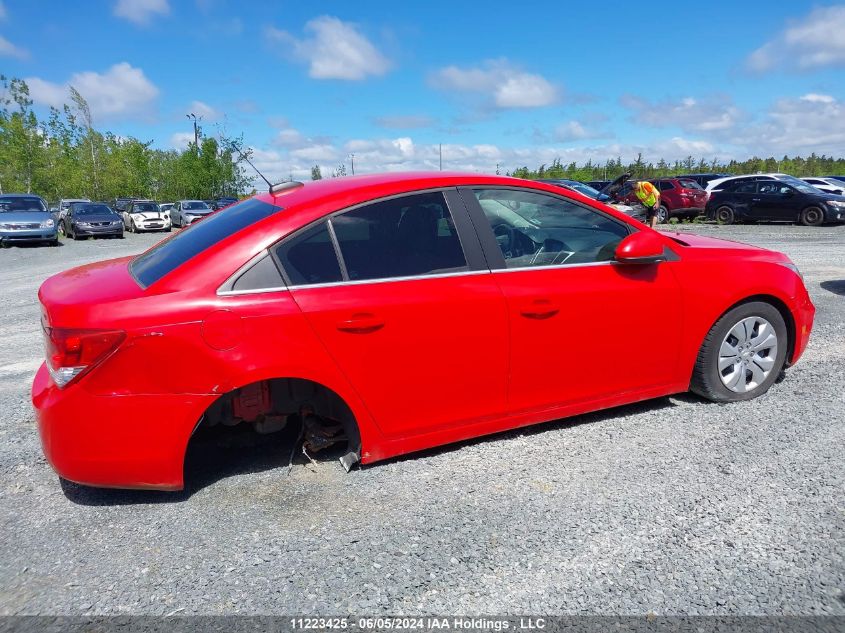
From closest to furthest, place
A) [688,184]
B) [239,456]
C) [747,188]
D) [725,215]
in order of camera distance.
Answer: [239,456]
[747,188]
[725,215]
[688,184]

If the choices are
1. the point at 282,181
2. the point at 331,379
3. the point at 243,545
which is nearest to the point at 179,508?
the point at 243,545

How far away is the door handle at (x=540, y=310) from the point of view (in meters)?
3.26

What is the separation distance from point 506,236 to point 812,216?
2022 centimetres

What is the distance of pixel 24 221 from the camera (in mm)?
18906

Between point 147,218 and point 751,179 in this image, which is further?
point 147,218

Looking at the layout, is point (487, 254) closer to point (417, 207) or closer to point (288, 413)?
point (417, 207)

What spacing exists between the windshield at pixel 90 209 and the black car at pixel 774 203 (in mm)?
23470

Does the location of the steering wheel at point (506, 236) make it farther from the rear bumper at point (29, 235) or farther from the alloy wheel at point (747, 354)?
the rear bumper at point (29, 235)

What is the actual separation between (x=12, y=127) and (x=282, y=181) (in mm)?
44603

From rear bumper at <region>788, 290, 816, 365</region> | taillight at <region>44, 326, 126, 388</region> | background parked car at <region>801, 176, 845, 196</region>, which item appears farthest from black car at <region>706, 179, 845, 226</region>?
taillight at <region>44, 326, 126, 388</region>

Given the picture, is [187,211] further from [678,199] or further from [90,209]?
[678,199]

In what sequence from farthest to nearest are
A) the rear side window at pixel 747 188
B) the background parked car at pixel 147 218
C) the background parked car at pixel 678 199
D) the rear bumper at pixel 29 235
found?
the background parked car at pixel 147 218 → the background parked car at pixel 678 199 → the rear side window at pixel 747 188 → the rear bumper at pixel 29 235

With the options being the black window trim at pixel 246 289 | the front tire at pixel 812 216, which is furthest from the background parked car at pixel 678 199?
the black window trim at pixel 246 289

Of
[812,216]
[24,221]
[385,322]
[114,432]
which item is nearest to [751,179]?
[812,216]
